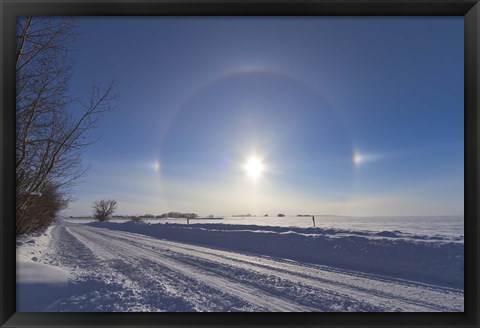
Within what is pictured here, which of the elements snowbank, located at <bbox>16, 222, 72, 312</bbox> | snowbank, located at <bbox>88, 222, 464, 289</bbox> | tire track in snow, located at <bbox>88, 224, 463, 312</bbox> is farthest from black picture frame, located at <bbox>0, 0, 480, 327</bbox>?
snowbank, located at <bbox>88, 222, 464, 289</bbox>

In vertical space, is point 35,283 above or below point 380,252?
above

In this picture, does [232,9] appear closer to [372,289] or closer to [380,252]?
[372,289]

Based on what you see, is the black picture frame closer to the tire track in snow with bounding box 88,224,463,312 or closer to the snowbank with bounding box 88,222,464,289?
the tire track in snow with bounding box 88,224,463,312

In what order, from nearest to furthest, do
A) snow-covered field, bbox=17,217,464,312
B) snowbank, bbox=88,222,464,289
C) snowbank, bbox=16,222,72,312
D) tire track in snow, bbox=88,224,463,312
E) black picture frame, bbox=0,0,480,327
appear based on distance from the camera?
black picture frame, bbox=0,0,480,327 < snowbank, bbox=16,222,72,312 < snow-covered field, bbox=17,217,464,312 < tire track in snow, bbox=88,224,463,312 < snowbank, bbox=88,222,464,289

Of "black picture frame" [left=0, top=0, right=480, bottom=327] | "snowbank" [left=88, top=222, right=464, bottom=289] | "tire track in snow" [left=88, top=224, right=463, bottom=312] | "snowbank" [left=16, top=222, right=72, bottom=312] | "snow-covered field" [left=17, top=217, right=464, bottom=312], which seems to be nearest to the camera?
"black picture frame" [left=0, top=0, right=480, bottom=327]

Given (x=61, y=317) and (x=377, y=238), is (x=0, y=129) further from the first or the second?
(x=377, y=238)

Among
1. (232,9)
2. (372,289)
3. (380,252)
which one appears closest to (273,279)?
(372,289)

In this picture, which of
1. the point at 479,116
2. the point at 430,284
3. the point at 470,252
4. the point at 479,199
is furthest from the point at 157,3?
the point at 430,284

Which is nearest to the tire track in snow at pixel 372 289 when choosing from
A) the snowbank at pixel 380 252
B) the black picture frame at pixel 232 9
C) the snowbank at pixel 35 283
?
the snowbank at pixel 380 252
